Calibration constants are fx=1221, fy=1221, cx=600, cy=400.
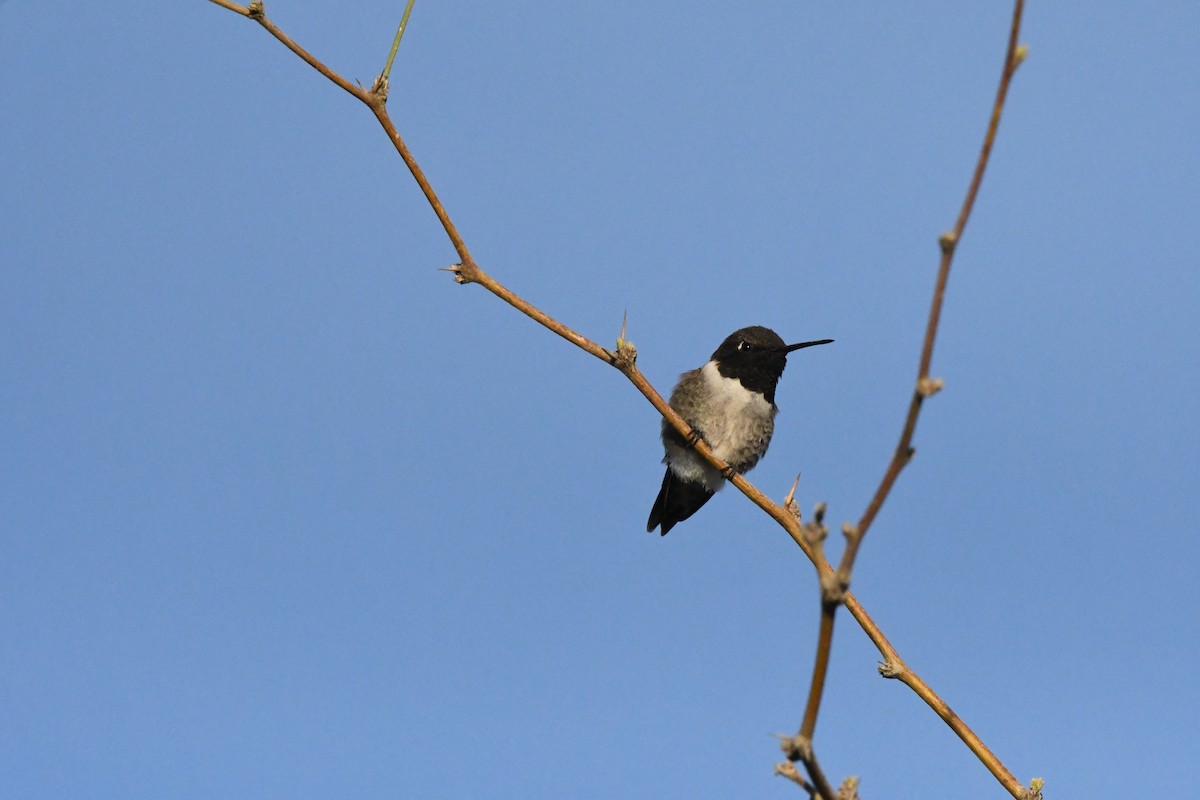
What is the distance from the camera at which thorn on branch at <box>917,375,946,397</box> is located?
1.38 m

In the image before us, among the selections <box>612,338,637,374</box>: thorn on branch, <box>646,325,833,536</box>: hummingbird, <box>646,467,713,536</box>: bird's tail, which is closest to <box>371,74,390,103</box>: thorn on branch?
<box>612,338,637,374</box>: thorn on branch

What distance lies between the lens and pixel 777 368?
8.59m

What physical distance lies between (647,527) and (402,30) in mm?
6321

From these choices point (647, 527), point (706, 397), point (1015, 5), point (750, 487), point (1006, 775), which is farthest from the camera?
point (647, 527)

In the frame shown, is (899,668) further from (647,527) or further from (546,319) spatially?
(647,527)

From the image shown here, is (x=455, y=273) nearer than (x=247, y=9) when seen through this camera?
No

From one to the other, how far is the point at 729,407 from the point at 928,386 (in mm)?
6872

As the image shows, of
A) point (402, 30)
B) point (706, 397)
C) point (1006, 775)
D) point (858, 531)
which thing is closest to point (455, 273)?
point (402, 30)

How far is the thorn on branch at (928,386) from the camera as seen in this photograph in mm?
1384

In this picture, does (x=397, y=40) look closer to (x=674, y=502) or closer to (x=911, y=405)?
(x=911, y=405)

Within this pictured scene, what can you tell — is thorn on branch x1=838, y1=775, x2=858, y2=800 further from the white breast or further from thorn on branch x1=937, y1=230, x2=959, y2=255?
the white breast

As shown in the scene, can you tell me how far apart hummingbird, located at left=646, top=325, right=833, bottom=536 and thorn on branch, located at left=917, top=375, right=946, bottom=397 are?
6573 millimetres

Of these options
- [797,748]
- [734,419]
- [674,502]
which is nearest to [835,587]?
[797,748]

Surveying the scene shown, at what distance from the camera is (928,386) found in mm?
1404
